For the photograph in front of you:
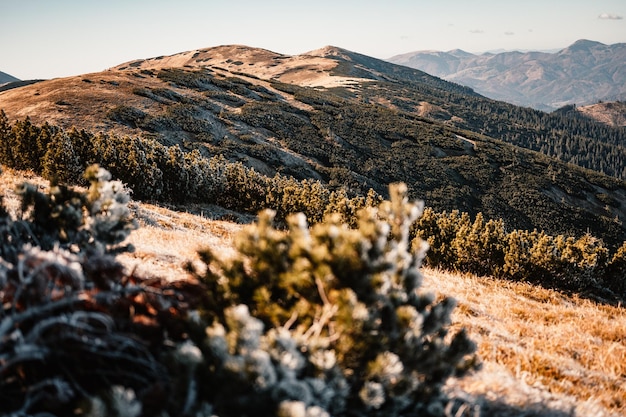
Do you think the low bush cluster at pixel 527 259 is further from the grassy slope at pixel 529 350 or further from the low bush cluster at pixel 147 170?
the grassy slope at pixel 529 350

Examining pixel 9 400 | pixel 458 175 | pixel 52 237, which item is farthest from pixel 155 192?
pixel 458 175

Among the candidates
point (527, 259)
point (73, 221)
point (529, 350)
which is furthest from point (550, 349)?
point (527, 259)

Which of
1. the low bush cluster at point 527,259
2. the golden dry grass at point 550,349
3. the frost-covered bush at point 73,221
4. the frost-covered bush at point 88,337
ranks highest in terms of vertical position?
the frost-covered bush at point 73,221

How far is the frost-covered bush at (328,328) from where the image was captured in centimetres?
232

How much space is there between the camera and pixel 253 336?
228 cm

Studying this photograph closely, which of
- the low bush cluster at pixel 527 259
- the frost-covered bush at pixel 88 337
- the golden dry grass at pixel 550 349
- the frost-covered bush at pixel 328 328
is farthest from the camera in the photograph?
the low bush cluster at pixel 527 259

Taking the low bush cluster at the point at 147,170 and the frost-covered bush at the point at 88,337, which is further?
the low bush cluster at the point at 147,170

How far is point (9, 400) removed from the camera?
2.65m

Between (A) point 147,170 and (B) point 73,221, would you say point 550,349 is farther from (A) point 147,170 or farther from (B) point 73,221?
(A) point 147,170

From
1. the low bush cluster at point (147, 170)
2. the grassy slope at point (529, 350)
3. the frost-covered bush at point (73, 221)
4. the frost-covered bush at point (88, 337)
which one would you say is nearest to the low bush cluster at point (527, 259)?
the low bush cluster at point (147, 170)

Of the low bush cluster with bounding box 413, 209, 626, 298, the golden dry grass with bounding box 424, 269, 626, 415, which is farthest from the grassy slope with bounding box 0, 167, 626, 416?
the low bush cluster with bounding box 413, 209, 626, 298

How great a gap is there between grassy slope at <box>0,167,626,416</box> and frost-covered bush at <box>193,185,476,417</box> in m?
1.04

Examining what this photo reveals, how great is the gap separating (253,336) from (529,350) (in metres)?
5.55

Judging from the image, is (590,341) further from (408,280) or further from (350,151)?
(350,151)
